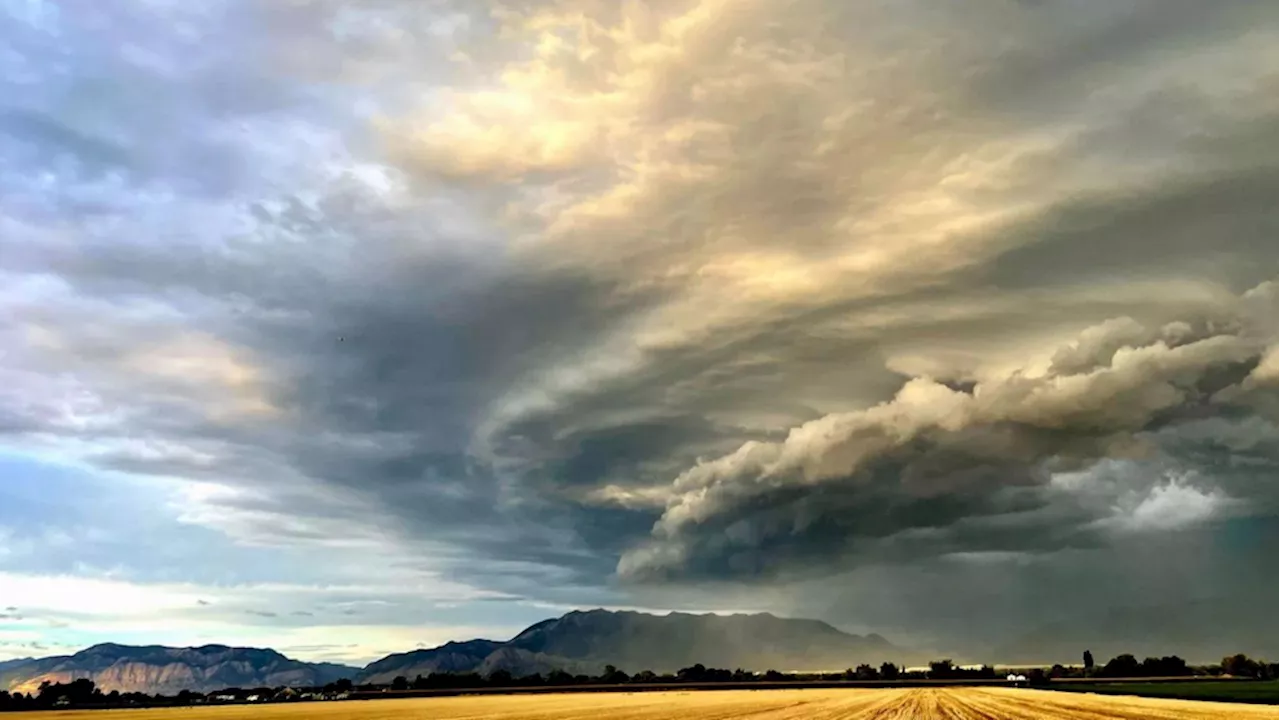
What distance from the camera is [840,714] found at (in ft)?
309

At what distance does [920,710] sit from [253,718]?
8019cm

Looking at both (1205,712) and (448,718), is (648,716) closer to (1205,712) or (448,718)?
(448,718)

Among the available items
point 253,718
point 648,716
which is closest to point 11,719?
point 253,718

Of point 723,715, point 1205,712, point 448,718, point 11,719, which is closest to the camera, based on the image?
point 1205,712

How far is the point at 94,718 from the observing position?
5541 inches

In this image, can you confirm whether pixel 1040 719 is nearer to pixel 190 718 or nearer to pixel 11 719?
pixel 190 718

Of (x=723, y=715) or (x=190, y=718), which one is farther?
(x=190, y=718)

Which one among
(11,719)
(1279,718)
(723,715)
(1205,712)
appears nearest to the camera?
(1279,718)

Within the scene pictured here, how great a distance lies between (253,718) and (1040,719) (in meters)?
92.1

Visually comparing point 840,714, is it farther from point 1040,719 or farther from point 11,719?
point 11,719

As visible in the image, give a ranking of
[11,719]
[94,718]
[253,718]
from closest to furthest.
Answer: [253,718] → [94,718] → [11,719]

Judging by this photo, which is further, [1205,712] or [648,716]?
[648,716]

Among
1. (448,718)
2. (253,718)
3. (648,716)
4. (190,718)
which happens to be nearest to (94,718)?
(190,718)

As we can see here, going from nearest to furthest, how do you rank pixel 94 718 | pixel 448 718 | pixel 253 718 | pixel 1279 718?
pixel 1279 718 < pixel 448 718 < pixel 253 718 < pixel 94 718
